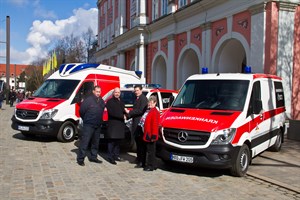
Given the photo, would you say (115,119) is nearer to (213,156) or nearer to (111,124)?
(111,124)

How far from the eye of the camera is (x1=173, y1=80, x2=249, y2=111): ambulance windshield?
27.0ft

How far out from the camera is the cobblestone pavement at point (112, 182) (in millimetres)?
6160

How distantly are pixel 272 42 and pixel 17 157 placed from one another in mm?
10674

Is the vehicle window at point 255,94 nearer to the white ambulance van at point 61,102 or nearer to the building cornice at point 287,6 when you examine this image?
the white ambulance van at point 61,102

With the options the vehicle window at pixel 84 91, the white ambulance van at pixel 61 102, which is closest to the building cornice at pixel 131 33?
the white ambulance van at pixel 61 102

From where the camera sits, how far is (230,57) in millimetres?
19516

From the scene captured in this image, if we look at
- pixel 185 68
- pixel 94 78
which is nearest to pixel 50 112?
pixel 94 78

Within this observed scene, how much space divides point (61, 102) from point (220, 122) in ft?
19.9

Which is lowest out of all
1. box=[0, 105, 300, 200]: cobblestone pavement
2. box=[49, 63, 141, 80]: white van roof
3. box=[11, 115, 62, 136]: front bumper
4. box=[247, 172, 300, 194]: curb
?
box=[247, 172, 300, 194]: curb

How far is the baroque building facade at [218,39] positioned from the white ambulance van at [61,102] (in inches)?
258

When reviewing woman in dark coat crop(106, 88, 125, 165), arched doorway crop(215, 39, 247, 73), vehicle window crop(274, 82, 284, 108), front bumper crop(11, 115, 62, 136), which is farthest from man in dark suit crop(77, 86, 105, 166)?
arched doorway crop(215, 39, 247, 73)

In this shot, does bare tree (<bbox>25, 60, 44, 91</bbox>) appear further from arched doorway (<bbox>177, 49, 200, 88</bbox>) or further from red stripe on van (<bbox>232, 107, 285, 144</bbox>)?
red stripe on van (<bbox>232, 107, 285, 144</bbox>)

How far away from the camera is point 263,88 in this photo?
30.1 ft

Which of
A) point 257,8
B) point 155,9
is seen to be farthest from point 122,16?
point 257,8
